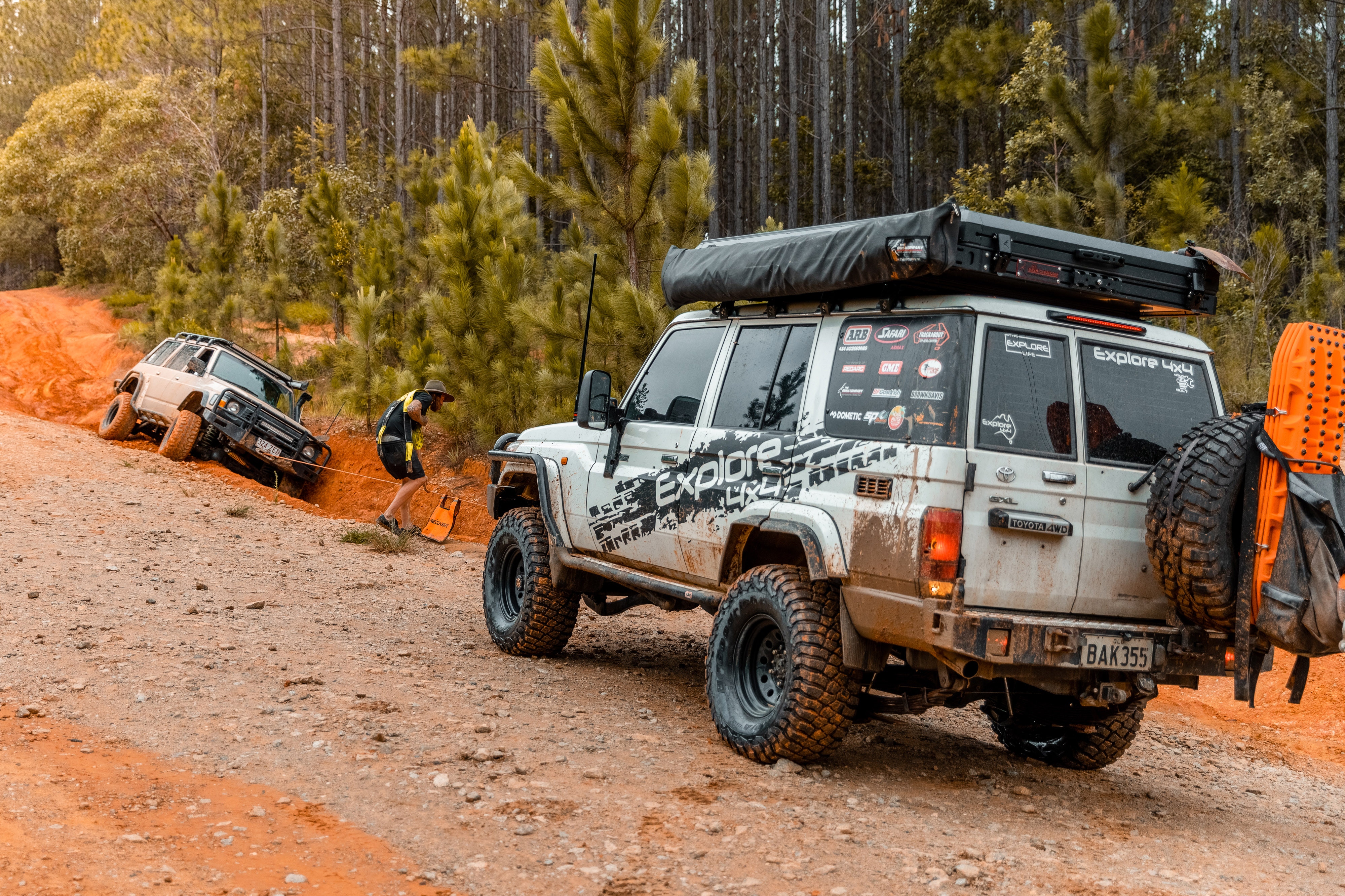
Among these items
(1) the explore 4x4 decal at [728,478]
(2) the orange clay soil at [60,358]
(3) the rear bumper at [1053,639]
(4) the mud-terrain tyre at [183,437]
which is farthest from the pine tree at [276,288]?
(3) the rear bumper at [1053,639]

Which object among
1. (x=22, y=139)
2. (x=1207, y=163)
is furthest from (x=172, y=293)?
(x=1207, y=163)

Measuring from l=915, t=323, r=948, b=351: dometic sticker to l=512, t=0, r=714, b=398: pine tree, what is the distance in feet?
22.7

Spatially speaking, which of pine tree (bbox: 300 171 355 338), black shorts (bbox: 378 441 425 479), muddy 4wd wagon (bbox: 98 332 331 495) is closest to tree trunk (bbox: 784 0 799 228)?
pine tree (bbox: 300 171 355 338)

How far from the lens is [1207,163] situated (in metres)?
25.4

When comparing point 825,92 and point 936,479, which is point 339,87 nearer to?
point 825,92

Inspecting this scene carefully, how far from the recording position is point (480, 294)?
15.9 metres

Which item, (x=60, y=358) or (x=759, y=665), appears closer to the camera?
(x=759, y=665)

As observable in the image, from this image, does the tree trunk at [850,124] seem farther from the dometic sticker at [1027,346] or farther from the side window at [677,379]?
the dometic sticker at [1027,346]

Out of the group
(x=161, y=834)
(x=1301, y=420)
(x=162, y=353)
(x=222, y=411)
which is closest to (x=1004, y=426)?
(x=1301, y=420)

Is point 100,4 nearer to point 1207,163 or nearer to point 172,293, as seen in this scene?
point 172,293

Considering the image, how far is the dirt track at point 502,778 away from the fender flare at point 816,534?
0.98 m

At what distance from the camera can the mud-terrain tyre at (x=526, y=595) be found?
726cm

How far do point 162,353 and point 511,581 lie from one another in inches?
471

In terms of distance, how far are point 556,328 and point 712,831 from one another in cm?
932
